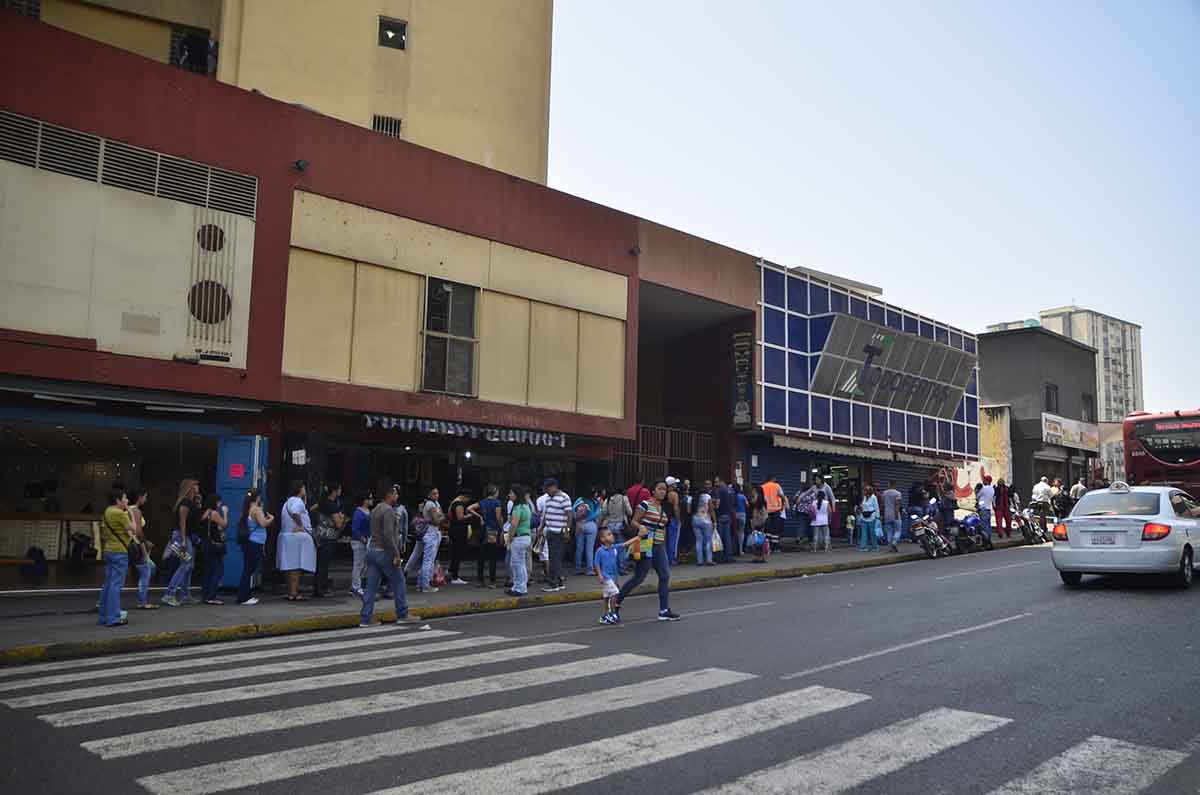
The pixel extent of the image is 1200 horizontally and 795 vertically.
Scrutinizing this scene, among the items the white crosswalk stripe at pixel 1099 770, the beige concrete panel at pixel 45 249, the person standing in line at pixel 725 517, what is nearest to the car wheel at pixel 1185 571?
the white crosswalk stripe at pixel 1099 770

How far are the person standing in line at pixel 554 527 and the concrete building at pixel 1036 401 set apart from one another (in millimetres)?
32886

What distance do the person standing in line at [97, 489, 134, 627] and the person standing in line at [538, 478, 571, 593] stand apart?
21.8 ft

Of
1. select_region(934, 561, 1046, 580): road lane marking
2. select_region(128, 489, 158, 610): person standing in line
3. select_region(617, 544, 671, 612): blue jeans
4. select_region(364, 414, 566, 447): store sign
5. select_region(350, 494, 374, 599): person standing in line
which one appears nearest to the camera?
select_region(617, 544, 671, 612): blue jeans

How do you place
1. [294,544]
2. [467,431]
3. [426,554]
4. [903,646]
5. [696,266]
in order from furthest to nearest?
[696,266] < [467,431] < [426,554] < [294,544] < [903,646]

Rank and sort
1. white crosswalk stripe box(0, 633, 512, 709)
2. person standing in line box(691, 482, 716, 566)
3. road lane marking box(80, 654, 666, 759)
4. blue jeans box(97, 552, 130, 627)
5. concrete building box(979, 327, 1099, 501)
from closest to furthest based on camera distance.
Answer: road lane marking box(80, 654, 666, 759), white crosswalk stripe box(0, 633, 512, 709), blue jeans box(97, 552, 130, 627), person standing in line box(691, 482, 716, 566), concrete building box(979, 327, 1099, 501)

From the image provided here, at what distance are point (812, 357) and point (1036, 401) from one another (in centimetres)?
2318

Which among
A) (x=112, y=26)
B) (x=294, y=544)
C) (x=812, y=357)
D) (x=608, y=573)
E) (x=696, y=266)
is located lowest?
(x=608, y=573)

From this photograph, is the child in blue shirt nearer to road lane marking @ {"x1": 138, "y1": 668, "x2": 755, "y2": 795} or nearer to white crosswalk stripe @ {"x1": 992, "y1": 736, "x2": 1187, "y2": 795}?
road lane marking @ {"x1": 138, "y1": 668, "x2": 755, "y2": 795}

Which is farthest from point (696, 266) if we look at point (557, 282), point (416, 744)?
point (416, 744)

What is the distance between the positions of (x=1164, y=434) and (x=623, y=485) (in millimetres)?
15082

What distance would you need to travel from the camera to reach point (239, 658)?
9320mm

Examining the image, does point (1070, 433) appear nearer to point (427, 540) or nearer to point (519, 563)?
point (519, 563)

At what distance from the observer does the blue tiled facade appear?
2545cm

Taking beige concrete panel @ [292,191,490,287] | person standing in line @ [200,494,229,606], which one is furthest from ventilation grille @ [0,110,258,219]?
person standing in line @ [200,494,229,606]
